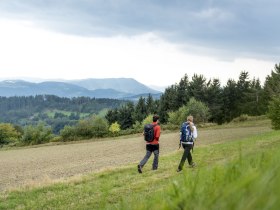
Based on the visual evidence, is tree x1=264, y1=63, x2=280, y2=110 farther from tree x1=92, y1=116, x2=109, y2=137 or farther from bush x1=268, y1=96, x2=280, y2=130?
bush x1=268, y1=96, x2=280, y2=130

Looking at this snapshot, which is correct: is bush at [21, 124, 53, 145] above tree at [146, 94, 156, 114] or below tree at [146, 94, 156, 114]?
below

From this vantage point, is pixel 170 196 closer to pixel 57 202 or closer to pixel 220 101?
pixel 57 202

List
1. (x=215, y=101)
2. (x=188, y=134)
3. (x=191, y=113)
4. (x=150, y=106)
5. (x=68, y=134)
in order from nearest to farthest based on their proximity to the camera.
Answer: (x=188, y=134), (x=68, y=134), (x=191, y=113), (x=215, y=101), (x=150, y=106)

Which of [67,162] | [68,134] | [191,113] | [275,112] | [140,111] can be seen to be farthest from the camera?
[140,111]

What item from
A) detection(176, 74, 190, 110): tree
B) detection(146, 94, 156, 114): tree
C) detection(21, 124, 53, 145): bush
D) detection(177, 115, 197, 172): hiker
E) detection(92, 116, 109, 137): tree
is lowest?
Answer: detection(21, 124, 53, 145): bush

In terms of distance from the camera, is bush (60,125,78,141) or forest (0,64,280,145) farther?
forest (0,64,280,145)

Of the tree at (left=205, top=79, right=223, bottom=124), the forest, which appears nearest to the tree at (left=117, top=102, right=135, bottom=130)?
the forest

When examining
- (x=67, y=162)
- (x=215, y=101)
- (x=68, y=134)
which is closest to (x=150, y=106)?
(x=215, y=101)

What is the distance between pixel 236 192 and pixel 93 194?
530 inches

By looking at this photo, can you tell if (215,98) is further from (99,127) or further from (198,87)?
(99,127)

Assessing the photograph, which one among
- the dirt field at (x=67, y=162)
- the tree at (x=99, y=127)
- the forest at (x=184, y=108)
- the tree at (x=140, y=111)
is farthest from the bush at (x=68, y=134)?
the tree at (x=140, y=111)

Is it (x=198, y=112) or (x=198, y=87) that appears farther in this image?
(x=198, y=87)

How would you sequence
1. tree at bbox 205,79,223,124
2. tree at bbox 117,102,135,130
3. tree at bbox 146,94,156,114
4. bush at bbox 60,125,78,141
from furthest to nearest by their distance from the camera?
tree at bbox 117,102,135,130
tree at bbox 146,94,156,114
tree at bbox 205,79,223,124
bush at bbox 60,125,78,141

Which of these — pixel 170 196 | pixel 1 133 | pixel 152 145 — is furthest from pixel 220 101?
pixel 170 196
